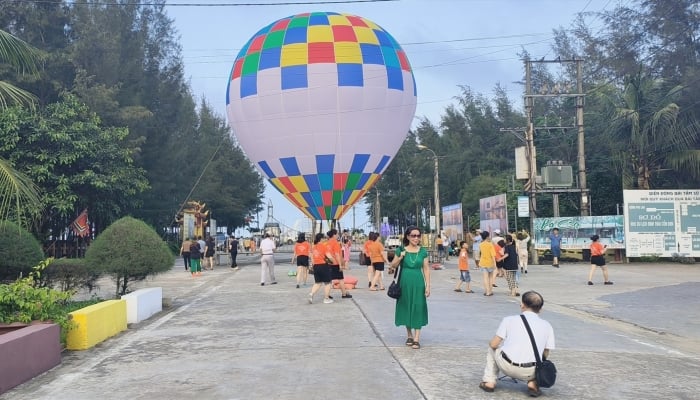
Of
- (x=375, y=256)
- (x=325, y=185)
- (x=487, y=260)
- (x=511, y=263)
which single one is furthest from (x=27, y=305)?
(x=325, y=185)

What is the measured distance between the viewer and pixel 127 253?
39.7 ft

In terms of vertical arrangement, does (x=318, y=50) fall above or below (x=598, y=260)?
above

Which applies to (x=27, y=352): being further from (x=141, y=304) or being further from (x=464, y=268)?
(x=464, y=268)

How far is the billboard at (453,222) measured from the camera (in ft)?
116

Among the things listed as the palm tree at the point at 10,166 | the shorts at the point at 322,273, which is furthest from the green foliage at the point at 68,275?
the shorts at the point at 322,273

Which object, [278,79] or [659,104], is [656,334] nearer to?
[278,79]

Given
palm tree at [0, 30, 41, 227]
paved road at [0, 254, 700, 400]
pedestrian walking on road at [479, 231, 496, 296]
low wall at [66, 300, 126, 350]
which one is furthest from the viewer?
pedestrian walking on road at [479, 231, 496, 296]

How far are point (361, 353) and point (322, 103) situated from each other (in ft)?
63.0

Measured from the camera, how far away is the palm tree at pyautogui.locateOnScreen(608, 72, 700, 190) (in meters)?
29.2

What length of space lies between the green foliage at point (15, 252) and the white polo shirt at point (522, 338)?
9.64m

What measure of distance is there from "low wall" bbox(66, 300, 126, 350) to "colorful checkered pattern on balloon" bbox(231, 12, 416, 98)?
1735cm

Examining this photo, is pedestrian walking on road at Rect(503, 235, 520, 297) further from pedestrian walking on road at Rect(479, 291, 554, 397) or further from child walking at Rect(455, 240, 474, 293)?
pedestrian walking on road at Rect(479, 291, 554, 397)

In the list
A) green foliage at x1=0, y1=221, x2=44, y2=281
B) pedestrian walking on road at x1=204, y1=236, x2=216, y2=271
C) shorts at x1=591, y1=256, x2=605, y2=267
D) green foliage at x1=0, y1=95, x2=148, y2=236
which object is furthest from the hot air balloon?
green foliage at x1=0, y1=221, x2=44, y2=281

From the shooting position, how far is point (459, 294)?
15.6 meters
